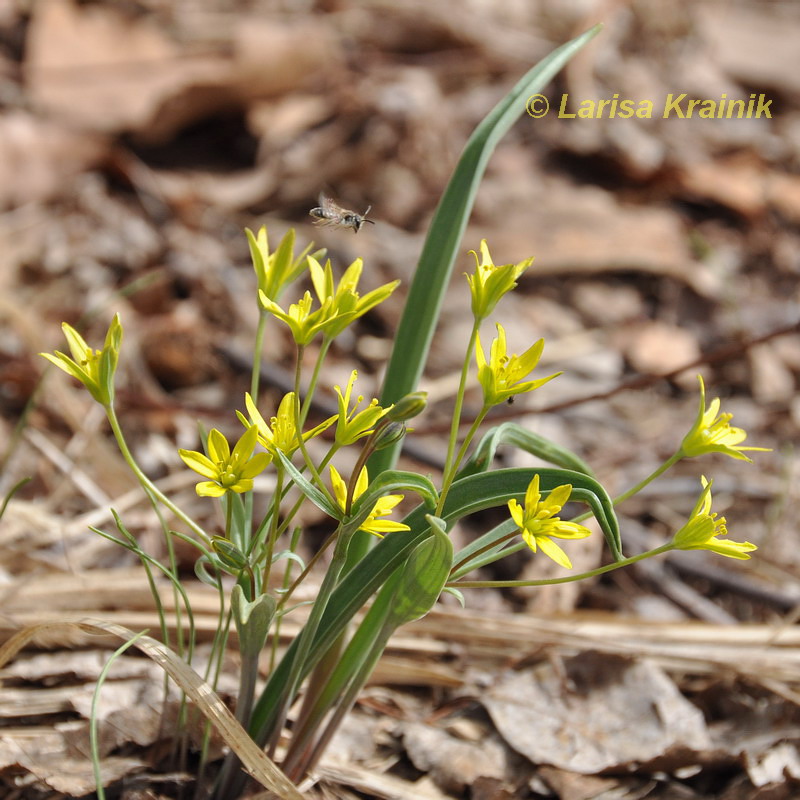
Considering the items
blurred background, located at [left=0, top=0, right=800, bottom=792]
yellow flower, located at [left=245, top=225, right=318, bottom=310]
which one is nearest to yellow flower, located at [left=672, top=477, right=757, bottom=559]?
yellow flower, located at [left=245, top=225, right=318, bottom=310]

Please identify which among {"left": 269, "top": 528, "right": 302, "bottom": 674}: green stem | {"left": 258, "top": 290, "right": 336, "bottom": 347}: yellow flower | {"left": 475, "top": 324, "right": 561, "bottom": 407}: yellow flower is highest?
{"left": 258, "top": 290, "right": 336, "bottom": 347}: yellow flower

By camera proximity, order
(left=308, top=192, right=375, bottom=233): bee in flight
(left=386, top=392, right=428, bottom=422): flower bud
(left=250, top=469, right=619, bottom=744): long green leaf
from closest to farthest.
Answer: (left=386, top=392, right=428, bottom=422): flower bud < (left=250, top=469, right=619, bottom=744): long green leaf < (left=308, top=192, right=375, bottom=233): bee in flight

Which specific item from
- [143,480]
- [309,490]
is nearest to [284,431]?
[309,490]

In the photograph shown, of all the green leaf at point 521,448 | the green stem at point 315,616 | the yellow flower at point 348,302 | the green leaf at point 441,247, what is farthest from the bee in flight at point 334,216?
the green stem at point 315,616

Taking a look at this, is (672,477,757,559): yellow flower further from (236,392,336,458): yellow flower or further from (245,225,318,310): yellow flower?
(245,225,318,310): yellow flower

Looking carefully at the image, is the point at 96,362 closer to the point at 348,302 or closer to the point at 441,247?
the point at 348,302

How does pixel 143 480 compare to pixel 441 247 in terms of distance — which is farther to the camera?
pixel 441 247

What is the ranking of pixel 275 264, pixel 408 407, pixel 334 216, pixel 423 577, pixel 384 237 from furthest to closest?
pixel 384 237 → pixel 334 216 → pixel 275 264 → pixel 423 577 → pixel 408 407

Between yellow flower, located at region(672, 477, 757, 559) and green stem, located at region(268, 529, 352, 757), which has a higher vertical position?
yellow flower, located at region(672, 477, 757, 559)
